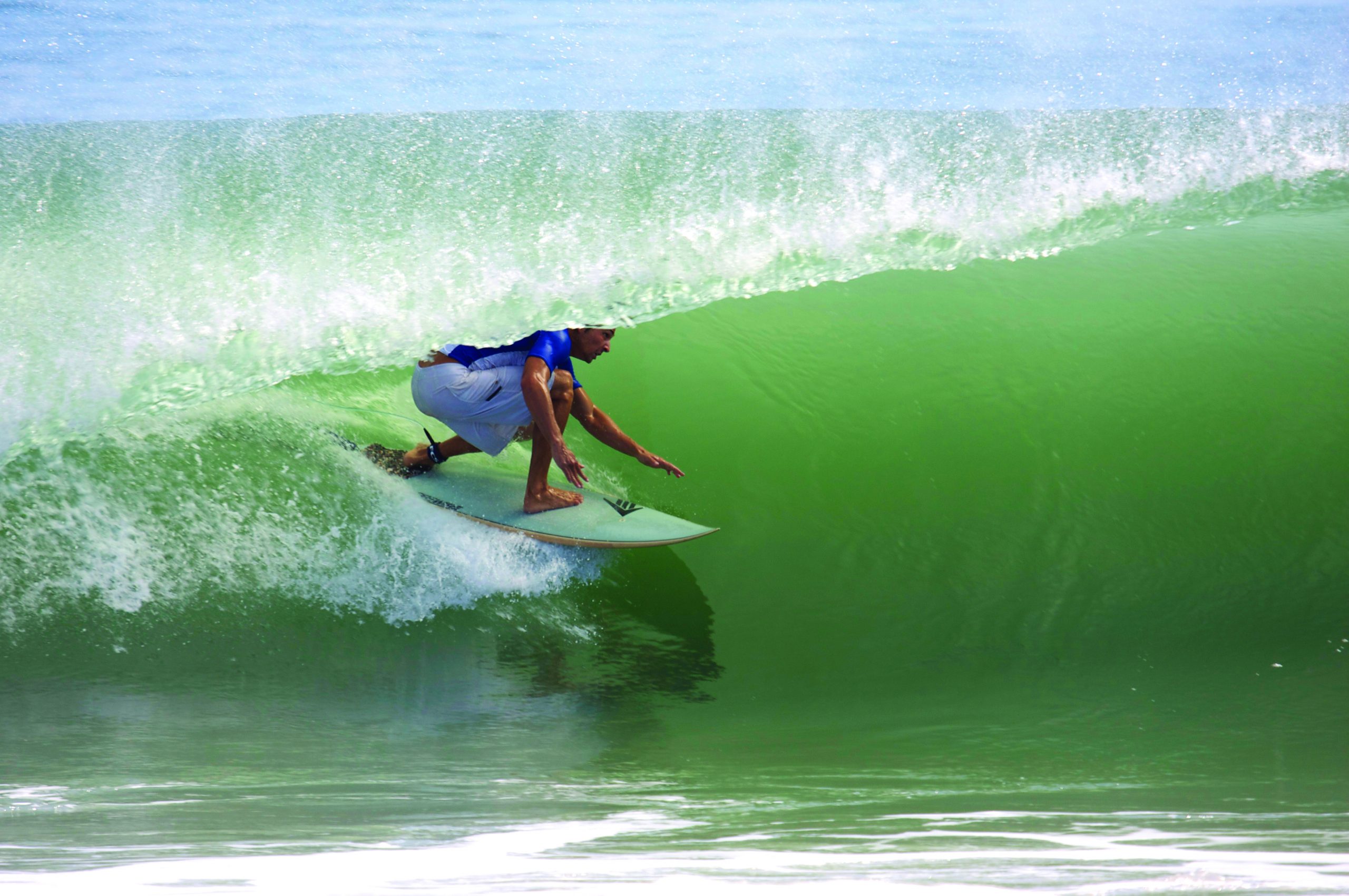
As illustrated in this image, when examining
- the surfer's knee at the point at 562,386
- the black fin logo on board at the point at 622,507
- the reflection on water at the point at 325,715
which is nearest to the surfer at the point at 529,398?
the surfer's knee at the point at 562,386

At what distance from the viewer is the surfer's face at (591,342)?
2.66 m

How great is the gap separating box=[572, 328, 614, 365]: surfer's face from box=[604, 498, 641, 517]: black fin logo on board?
500 millimetres

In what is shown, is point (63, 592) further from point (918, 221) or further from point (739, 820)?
point (918, 221)

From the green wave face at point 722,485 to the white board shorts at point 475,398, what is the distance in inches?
4.1

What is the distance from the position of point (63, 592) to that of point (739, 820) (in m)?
2.24

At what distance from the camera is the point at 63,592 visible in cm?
262

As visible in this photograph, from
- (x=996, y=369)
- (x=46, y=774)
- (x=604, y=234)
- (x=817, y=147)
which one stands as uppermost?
(x=817, y=147)

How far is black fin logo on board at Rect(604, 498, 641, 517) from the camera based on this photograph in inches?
114

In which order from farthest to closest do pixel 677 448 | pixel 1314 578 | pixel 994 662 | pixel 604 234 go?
pixel 677 448 → pixel 604 234 → pixel 1314 578 → pixel 994 662

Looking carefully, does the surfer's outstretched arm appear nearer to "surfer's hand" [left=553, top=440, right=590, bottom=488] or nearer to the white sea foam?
"surfer's hand" [left=553, top=440, right=590, bottom=488]

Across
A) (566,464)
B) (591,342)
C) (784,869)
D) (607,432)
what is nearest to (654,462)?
(607,432)

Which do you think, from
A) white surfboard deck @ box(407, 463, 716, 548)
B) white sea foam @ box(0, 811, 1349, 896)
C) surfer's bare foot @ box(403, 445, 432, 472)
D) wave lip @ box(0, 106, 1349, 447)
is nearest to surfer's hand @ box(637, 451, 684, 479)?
white surfboard deck @ box(407, 463, 716, 548)

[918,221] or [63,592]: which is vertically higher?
[918,221]

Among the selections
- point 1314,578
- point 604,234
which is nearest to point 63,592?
point 604,234
